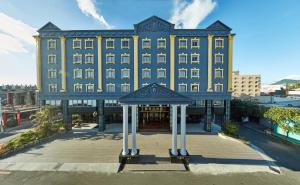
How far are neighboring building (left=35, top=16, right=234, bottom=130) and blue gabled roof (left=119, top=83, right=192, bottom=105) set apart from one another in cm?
1345

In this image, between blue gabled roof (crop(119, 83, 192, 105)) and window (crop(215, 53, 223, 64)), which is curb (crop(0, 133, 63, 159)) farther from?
window (crop(215, 53, 223, 64))

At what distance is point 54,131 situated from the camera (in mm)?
29109

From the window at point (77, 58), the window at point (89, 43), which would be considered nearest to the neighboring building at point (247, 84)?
the window at point (89, 43)

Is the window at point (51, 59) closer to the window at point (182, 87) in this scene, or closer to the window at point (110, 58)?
the window at point (110, 58)

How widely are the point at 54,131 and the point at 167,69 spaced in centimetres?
2509

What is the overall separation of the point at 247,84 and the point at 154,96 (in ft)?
370

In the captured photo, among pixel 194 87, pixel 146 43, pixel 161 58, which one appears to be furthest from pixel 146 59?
pixel 194 87

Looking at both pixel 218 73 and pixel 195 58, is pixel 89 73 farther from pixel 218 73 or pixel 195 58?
pixel 218 73

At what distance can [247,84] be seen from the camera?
4237 inches

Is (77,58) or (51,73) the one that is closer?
(77,58)

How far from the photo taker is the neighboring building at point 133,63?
31094 millimetres

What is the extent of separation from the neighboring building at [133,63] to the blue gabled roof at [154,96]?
13448 mm

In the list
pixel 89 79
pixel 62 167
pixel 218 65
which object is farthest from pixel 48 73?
pixel 218 65

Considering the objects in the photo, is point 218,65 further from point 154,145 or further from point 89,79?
point 89,79
